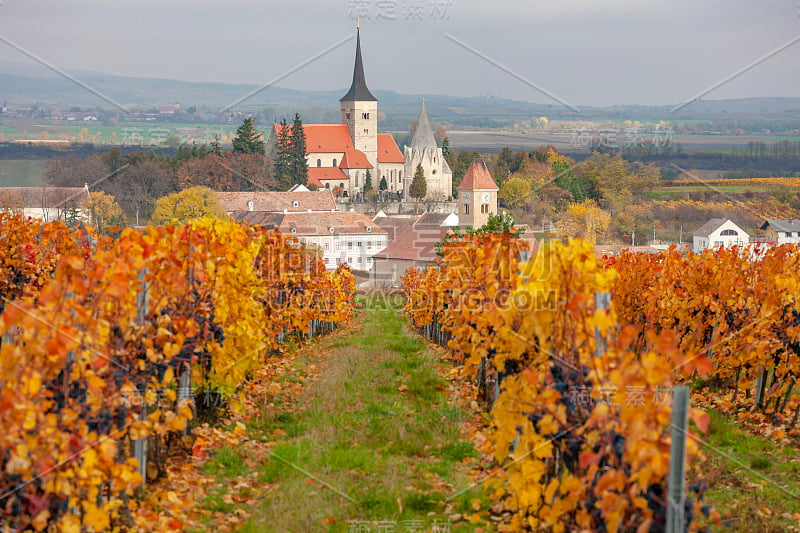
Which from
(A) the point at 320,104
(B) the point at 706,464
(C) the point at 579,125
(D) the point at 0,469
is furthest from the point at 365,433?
(A) the point at 320,104

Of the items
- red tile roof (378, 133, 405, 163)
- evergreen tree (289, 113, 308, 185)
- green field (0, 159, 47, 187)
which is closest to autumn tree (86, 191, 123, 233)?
green field (0, 159, 47, 187)

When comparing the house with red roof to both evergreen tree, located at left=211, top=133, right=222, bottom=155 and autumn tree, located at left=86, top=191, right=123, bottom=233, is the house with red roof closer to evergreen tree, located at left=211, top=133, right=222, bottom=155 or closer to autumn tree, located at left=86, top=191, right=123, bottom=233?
evergreen tree, located at left=211, top=133, right=222, bottom=155

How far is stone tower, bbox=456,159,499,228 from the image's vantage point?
280 feet

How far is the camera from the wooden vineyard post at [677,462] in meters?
3.61

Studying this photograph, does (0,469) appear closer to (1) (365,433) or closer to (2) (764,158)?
(1) (365,433)

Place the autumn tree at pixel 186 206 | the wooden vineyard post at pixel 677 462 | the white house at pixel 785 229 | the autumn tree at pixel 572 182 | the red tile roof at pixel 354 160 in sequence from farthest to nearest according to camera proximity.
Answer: the red tile roof at pixel 354 160, the autumn tree at pixel 572 182, the autumn tree at pixel 186 206, the white house at pixel 785 229, the wooden vineyard post at pixel 677 462

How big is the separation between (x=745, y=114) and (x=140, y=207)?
6623cm

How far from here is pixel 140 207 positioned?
290ft

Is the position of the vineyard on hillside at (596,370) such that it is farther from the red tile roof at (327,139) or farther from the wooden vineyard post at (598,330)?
the red tile roof at (327,139)

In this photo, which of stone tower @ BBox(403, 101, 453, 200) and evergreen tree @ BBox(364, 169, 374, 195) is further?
stone tower @ BBox(403, 101, 453, 200)

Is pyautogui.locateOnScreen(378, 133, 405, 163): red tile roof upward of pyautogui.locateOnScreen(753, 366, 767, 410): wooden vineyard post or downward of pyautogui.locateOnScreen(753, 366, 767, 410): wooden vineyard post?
upward

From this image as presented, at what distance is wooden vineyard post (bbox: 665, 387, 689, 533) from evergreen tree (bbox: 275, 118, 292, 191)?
102 meters

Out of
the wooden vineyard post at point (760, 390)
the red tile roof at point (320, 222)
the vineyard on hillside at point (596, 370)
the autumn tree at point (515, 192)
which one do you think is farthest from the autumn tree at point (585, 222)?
the wooden vineyard post at point (760, 390)

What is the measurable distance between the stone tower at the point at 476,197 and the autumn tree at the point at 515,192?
95.3 ft
